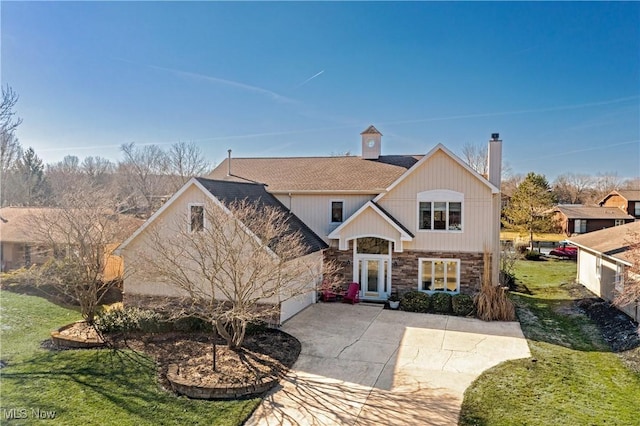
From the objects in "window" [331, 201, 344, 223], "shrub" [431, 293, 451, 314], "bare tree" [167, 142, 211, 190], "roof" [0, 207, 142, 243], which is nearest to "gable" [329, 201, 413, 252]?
"window" [331, 201, 344, 223]

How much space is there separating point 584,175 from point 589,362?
281ft

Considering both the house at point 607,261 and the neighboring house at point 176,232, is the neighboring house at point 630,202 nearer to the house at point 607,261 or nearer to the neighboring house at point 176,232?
the house at point 607,261

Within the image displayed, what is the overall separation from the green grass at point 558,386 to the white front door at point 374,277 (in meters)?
6.02

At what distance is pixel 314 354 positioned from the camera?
40.2 feet

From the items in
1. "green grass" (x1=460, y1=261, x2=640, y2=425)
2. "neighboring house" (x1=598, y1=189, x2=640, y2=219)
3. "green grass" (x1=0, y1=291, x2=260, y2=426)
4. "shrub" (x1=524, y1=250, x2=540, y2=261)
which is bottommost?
"green grass" (x1=0, y1=291, x2=260, y2=426)

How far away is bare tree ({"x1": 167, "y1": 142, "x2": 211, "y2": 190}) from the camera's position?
161 feet

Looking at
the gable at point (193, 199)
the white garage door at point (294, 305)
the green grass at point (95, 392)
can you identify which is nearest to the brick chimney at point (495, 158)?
the gable at point (193, 199)

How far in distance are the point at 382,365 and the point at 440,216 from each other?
30.4 ft

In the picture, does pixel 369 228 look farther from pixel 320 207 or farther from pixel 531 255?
pixel 531 255

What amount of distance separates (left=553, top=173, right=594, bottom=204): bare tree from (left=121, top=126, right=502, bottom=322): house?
66.7m

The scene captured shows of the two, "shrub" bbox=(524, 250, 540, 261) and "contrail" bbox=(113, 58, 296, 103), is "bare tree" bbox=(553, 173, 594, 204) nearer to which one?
"shrub" bbox=(524, 250, 540, 261)

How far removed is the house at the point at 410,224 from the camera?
18.4 metres

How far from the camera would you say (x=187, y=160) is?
49.5m

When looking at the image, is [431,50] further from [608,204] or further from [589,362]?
[608,204]
